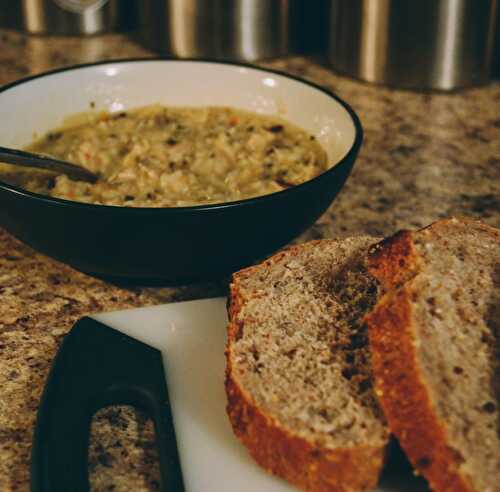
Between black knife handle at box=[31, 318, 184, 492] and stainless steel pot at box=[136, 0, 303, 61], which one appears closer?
black knife handle at box=[31, 318, 184, 492]

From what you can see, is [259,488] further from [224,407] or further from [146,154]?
[146,154]

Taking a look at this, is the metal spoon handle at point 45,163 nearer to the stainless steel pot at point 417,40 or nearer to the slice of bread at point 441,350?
the slice of bread at point 441,350

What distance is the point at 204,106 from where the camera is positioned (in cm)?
195

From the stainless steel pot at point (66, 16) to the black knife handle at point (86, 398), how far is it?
198 cm

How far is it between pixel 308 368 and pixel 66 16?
2237 millimetres

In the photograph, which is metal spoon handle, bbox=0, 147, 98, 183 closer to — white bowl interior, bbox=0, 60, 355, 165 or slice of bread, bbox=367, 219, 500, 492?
white bowl interior, bbox=0, 60, 355, 165

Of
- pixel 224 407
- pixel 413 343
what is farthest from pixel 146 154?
pixel 413 343

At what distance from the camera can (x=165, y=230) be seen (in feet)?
4.19

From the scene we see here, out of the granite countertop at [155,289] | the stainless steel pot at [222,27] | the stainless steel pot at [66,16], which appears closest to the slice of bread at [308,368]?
the granite countertop at [155,289]

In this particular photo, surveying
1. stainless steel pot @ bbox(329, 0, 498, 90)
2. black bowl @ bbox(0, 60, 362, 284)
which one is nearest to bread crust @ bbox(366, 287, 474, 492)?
black bowl @ bbox(0, 60, 362, 284)

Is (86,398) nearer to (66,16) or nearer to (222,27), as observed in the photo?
(222,27)

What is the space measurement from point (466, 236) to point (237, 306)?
17.6 inches

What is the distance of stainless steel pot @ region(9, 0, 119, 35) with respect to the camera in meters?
3.00

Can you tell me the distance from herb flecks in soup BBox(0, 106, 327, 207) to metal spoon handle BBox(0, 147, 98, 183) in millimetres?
26
